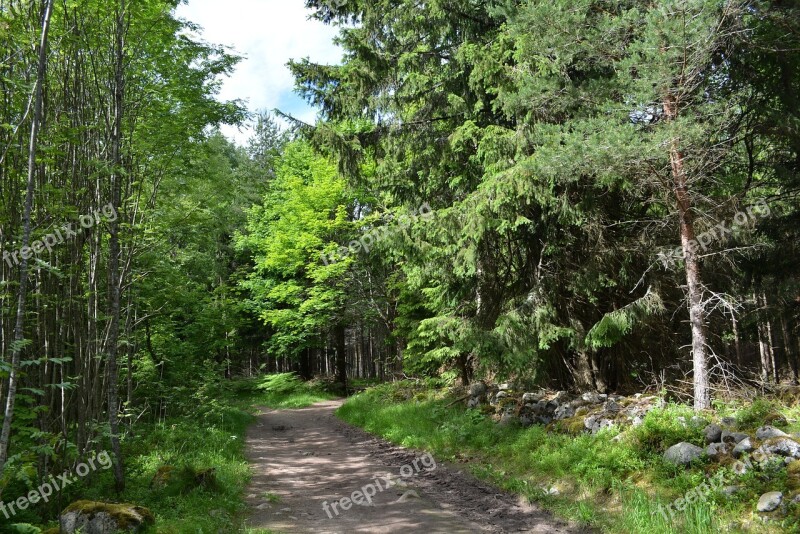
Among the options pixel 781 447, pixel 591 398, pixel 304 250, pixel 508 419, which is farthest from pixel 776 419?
pixel 304 250

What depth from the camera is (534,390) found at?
380 inches

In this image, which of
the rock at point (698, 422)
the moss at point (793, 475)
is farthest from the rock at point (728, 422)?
the moss at point (793, 475)

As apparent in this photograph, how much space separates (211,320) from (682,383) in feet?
37.0

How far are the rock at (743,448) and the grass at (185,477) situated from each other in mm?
5343

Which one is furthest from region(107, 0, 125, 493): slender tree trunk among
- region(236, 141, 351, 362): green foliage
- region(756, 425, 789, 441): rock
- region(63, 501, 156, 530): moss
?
region(236, 141, 351, 362): green foliage

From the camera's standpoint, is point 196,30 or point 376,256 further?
point 376,256

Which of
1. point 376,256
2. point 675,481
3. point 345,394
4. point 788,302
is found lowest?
point 345,394

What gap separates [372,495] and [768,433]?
487 centimetres

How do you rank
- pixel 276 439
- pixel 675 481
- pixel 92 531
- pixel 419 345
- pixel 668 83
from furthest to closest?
pixel 419 345 < pixel 276 439 < pixel 668 83 < pixel 675 481 < pixel 92 531

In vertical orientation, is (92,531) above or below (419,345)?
below

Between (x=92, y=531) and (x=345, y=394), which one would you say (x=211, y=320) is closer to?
(x=92, y=531)

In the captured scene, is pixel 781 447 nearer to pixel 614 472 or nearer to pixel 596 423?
pixel 614 472

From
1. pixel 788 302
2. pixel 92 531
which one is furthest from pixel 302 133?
pixel 788 302

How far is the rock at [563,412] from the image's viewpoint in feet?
25.7
